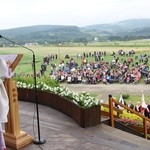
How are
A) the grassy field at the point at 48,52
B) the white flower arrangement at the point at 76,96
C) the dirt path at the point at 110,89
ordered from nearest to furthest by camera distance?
the white flower arrangement at the point at 76,96 → the dirt path at the point at 110,89 → the grassy field at the point at 48,52

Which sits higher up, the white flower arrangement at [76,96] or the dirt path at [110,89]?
the white flower arrangement at [76,96]

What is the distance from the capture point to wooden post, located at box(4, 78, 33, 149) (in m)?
6.70

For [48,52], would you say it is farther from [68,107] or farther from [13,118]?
[13,118]

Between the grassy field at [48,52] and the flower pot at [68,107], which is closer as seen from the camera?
the flower pot at [68,107]

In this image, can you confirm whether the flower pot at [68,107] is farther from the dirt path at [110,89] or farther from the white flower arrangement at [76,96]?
the dirt path at [110,89]

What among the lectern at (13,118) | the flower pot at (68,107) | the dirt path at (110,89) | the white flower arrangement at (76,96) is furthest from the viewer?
the dirt path at (110,89)

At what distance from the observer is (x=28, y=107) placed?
10.5 metres

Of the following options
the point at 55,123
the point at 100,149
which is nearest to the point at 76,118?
the point at 55,123

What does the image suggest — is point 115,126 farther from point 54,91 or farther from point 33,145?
point 33,145

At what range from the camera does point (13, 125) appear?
6945 millimetres

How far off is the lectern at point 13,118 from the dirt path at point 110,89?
731 inches

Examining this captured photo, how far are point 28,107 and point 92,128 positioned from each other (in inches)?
109

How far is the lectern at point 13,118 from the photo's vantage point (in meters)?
6.55

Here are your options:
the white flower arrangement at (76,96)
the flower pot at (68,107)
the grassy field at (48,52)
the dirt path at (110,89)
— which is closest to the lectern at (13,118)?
the flower pot at (68,107)
